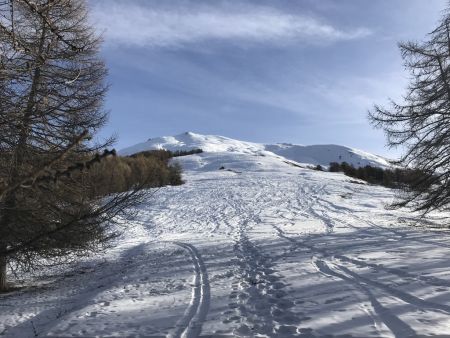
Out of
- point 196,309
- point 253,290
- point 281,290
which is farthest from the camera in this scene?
point 253,290

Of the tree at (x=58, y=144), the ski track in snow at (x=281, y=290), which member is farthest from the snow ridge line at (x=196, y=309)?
the tree at (x=58, y=144)

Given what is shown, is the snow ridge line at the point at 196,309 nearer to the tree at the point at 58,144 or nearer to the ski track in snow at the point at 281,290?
the ski track in snow at the point at 281,290

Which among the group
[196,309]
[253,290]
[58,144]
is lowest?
[196,309]

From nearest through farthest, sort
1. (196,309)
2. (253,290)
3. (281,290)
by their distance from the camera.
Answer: (196,309)
(281,290)
(253,290)

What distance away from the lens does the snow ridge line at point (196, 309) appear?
6.21 metres

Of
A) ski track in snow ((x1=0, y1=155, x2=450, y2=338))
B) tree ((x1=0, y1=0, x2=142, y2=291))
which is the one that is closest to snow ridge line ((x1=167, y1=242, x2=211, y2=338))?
ski track in snow ((x1=0, y1=155, x2=450, y2=338))

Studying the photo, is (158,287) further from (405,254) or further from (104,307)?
(405,254)

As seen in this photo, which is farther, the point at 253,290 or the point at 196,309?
the point at 253,290

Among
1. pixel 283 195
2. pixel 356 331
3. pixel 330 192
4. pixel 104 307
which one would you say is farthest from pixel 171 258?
pixel 330 192

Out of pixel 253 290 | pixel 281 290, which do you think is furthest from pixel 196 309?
pixel 281 290

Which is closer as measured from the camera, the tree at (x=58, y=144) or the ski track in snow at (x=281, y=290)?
the ski track in snow at (x=281, y=290)

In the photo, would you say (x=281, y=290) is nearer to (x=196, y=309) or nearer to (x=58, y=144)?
(x=196, y=309)

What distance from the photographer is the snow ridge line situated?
6213 millimetres

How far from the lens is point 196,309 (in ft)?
24.2
